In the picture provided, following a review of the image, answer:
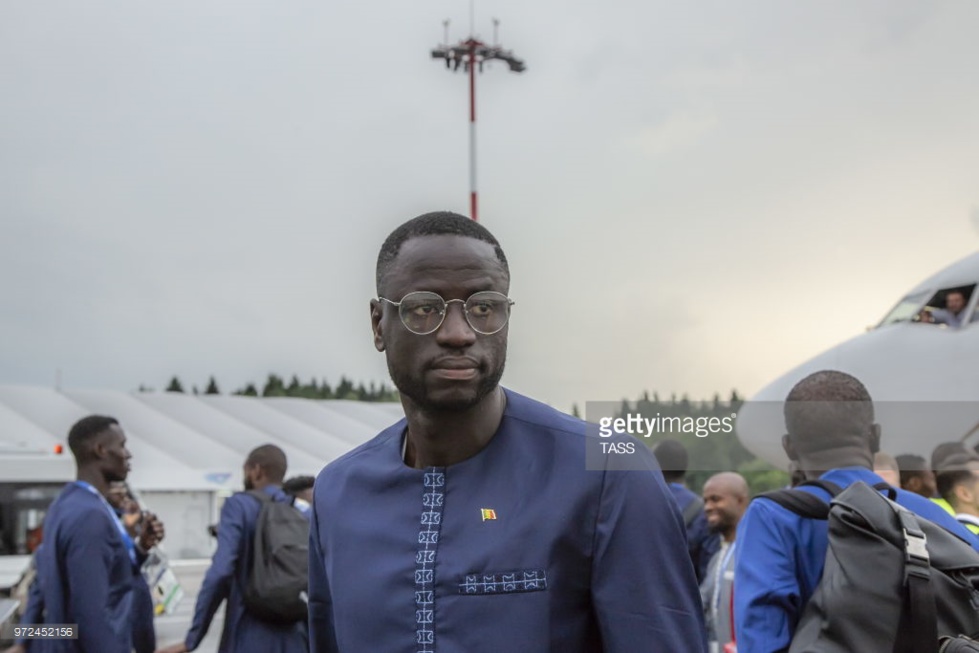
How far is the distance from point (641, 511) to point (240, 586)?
425cm

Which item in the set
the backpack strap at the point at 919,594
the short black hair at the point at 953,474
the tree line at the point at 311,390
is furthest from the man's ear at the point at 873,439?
the tree line at the point at 311,390

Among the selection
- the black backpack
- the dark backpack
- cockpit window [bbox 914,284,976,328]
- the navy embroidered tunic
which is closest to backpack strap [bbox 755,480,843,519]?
the dark backpack

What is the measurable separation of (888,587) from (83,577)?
320cm

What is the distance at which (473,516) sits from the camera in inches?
71.6

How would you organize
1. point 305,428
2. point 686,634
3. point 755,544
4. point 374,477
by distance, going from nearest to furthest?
point 686,634 → point 374,477 → point 755,544 → point 305,428

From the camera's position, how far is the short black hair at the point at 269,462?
19.4 ft

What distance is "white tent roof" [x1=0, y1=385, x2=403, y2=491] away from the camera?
16.1 meters

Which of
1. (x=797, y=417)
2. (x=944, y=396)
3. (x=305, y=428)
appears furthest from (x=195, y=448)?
(x=797, y=417)

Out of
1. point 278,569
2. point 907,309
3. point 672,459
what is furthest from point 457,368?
point 907,309

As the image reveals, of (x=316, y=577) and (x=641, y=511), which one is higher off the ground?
(x=641, y=511)

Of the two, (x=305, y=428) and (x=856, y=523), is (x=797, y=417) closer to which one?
(x=856, y=523)

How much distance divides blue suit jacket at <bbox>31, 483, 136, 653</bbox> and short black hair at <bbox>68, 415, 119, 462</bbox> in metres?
0.36

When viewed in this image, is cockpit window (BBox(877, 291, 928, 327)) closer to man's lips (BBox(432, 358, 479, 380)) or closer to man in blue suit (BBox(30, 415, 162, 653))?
man in blue suit (BBox(30, 415, 162, 653))

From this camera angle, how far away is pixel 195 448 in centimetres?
2531
